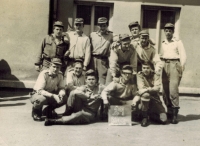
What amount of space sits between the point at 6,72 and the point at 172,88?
4.92m

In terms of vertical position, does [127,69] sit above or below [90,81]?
above

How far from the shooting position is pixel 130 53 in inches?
244

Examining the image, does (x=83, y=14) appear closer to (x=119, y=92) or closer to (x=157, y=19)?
(x=157, y=19)

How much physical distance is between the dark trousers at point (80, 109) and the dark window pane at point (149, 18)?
4574mm

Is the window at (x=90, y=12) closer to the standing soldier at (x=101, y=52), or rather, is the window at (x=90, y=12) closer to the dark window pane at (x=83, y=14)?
the dark window pane at (x=83, y=14)

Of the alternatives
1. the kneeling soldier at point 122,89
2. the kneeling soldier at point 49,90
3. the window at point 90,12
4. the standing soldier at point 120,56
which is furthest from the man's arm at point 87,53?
the window at point 90,12

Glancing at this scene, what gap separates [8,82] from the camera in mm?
9133

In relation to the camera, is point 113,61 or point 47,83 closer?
point 47,83

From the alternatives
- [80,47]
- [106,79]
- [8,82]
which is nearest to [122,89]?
[106,79]

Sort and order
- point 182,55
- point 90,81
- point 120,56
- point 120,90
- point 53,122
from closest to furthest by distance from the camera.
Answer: point 53,122 → point 90,81 → point 120,90 → point 120,56 → point 182,55

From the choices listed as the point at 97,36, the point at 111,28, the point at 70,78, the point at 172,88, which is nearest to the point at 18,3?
the point at 111,28

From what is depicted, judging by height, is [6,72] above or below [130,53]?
below

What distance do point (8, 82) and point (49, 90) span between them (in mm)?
3485

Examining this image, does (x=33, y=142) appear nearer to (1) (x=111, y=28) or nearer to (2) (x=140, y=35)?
(2) (x=140, y=35)
